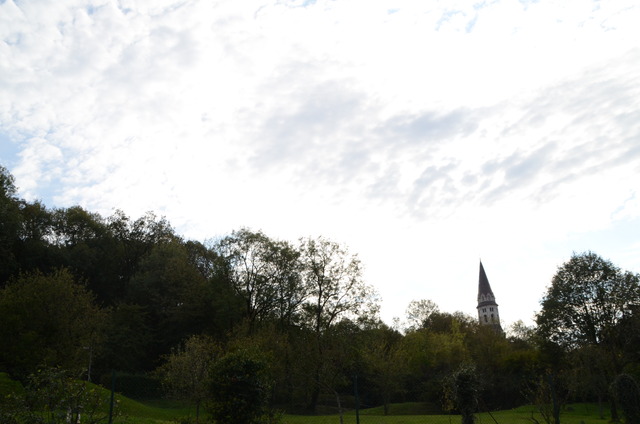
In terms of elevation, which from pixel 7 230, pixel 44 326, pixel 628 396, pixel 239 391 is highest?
pixel 7 230

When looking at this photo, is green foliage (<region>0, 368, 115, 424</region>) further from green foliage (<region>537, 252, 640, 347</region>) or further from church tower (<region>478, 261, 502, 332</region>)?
church tower (<region>478, 261, 502, 332</region>)

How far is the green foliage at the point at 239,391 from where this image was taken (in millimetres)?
13062

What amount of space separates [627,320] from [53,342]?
3781cm

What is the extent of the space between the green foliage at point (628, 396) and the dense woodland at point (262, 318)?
468 inches

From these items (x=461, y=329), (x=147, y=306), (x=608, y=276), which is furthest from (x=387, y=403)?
(x=461, y=329)

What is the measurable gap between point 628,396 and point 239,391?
469 inches

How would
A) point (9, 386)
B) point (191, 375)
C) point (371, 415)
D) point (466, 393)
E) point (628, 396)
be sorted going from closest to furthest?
point (466, 393) < point (628, 396) < point (191, 375) < point (9, 386) < point (371, 415)

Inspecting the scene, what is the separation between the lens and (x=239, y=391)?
43.5 ft

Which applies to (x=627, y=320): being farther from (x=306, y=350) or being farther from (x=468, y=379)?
(x=468, y=379)

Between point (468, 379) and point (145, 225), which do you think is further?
point (145, 225)

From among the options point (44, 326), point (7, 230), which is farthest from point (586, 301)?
point (7, 230)

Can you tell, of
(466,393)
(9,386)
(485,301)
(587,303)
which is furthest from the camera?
(485,301)

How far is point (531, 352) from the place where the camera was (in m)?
44.1

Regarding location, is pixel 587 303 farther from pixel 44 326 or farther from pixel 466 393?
pixel 44 326
